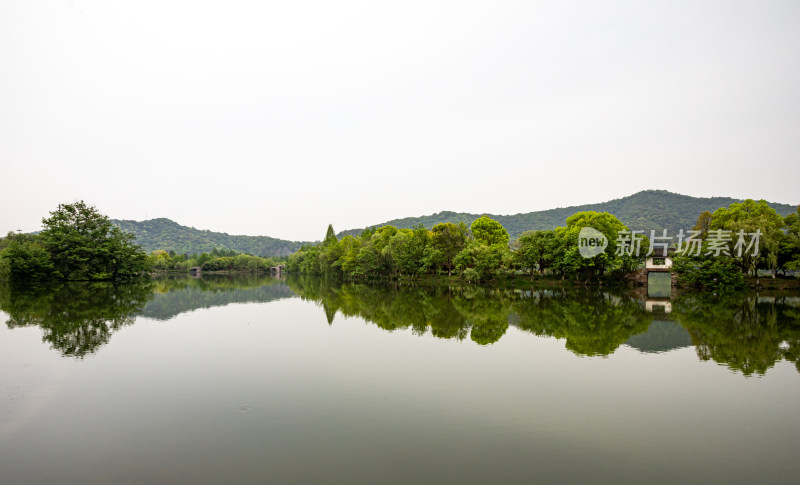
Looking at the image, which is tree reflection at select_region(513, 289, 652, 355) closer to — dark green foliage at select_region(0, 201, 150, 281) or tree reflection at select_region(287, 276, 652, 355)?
tree reflection at select_region(287, 276, 652, 355)

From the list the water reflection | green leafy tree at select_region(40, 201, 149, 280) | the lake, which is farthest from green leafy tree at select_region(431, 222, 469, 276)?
green leafy tree at select_region(40, 201, 149, 280)

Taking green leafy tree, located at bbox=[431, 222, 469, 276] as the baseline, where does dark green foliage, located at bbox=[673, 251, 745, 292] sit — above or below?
below

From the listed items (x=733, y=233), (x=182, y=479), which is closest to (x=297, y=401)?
(x=182, y=479)

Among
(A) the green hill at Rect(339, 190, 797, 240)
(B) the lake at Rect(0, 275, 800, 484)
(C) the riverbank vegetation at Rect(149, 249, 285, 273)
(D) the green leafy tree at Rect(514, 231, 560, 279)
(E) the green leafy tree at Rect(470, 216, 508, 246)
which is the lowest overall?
(B) the lake at Rect(0, 275, 800, 484)

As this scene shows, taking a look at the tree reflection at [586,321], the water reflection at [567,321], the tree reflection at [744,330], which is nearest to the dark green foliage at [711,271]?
the water reflection at [567,321]

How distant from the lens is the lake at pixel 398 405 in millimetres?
6391

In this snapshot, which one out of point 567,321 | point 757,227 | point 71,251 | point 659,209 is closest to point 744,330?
point 567,321

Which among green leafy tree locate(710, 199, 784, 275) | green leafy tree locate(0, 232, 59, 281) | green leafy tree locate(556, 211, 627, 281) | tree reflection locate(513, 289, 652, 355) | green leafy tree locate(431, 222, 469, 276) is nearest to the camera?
tree reflection locate(513, 289, 652, 355)

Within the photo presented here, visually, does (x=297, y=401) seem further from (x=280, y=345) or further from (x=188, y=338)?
(x=188, y=338)

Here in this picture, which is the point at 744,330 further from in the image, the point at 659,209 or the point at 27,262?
the point at 659,209

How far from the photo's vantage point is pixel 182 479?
5.93 meters

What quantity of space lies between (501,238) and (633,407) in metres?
50.5

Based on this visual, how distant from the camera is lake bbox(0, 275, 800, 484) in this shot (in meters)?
6.39

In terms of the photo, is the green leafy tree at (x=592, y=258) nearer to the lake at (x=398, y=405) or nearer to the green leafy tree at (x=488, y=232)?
the green leafy tree at (x=488, y=232)
